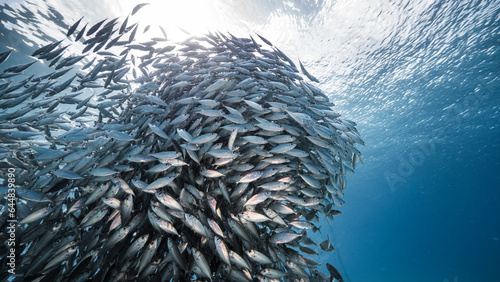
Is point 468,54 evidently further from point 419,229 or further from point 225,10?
point 419,229

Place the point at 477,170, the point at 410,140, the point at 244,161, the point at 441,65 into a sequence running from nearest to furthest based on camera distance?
the point at 244,161, the point at 441,65, the point at 410,140, the point at 477,170

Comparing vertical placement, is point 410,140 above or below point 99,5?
below

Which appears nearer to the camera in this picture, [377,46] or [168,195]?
[168,195]

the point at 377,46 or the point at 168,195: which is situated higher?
the point at 377,46

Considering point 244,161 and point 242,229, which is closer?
point 242,229

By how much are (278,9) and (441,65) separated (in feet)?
52.2

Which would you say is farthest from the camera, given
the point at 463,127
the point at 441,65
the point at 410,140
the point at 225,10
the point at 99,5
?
the point at 410,140

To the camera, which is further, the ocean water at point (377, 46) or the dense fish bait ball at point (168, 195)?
the ocean water at point (377, 46)

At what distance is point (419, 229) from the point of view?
13600cm

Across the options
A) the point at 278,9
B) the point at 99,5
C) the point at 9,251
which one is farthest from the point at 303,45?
the point at 9,251

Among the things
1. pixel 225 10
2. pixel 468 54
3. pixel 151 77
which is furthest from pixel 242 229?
pixel 468 54

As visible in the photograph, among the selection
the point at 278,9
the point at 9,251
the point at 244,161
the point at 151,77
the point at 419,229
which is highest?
the point at 278,9

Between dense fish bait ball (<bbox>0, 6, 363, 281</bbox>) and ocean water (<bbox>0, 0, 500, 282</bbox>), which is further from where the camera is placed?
ocean water (<bbox>0, 0, 500, 282</bbox>)

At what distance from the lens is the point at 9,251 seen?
116 inches
